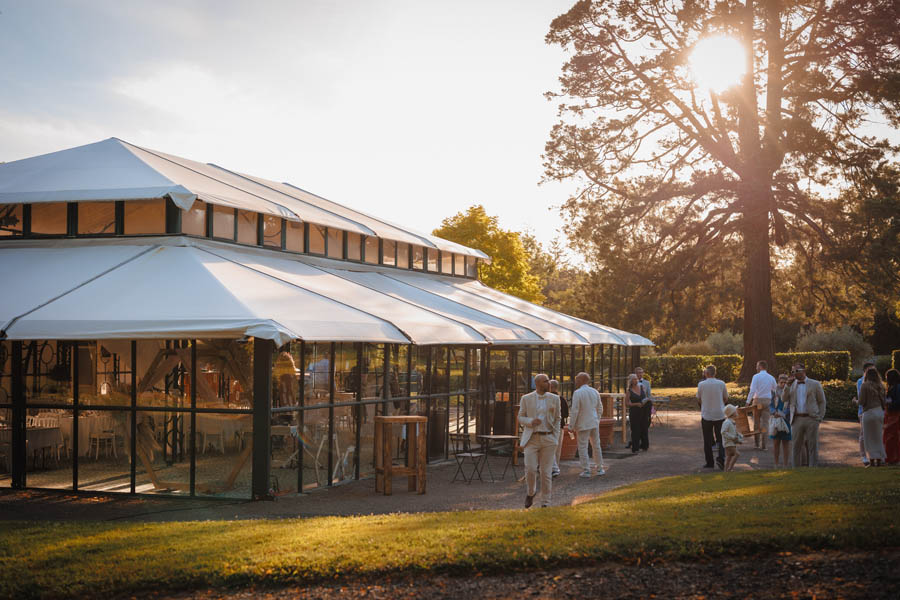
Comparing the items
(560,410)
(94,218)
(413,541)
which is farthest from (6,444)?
(560,410)

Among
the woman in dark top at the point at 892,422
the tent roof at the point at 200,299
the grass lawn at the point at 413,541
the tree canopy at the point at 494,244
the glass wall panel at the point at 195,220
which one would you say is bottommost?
the grass lawn at the point at 413,541

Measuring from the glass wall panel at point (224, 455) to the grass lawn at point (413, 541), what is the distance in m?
2.32

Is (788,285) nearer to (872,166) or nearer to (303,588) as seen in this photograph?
(872,166)

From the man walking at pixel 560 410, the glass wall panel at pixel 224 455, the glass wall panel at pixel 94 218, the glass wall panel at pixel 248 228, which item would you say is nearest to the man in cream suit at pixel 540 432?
the man walking at pixel 560 410

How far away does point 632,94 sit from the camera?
29422 mm

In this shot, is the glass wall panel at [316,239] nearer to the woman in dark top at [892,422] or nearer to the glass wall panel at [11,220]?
the glass wall panel at [11,220]

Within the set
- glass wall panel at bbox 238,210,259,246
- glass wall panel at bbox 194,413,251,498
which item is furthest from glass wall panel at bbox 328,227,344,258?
glass wall panel at bbox 194,413,251,498

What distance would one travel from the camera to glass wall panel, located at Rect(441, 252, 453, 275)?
2319 centimetres

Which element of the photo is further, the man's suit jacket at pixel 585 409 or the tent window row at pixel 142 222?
the man's suit jacket at pixel 585 409

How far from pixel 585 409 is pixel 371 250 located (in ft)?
23.8

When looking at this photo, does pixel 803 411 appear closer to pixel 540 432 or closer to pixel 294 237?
pixel 540 432

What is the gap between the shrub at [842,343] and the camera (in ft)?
146

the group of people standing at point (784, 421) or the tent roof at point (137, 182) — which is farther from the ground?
the tent roof at point (137, 182)

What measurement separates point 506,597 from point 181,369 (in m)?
6.70
